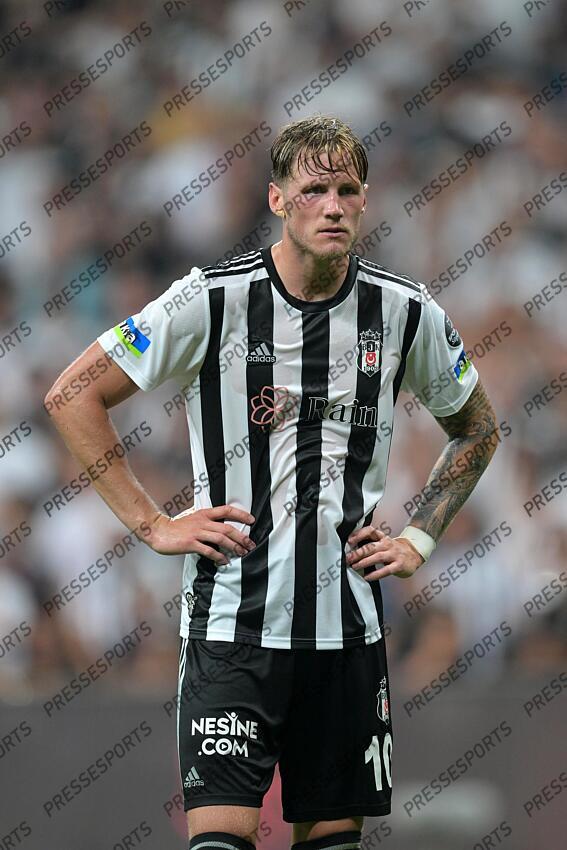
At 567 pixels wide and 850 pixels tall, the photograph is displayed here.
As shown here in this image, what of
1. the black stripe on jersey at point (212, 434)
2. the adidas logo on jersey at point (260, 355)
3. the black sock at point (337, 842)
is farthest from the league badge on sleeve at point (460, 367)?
the black sock at point (337, 842)

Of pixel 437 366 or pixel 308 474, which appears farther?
pixel 437 366

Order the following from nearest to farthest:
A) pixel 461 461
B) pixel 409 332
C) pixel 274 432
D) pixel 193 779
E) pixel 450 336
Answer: pixel 193 779 < pixel 274 432 < pixel 409 332 < pixel 450 336 < pixel 461 461

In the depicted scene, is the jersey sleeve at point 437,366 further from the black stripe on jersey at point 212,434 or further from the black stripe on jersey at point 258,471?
the black stripe on jersey at point 212,434

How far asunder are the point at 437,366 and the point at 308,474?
516 millimetres

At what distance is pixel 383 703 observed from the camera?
326 cm

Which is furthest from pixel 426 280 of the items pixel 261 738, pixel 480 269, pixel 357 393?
pixel 261 738

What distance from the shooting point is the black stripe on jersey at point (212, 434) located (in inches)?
125

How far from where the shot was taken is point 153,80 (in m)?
7.09

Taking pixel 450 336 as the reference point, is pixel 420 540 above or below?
below

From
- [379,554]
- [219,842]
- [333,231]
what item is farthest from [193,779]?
[333,231]

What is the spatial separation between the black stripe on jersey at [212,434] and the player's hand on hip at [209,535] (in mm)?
51

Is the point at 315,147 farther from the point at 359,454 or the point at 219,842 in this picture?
the point at 219,842

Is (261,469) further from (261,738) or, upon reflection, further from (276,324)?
(261,738)

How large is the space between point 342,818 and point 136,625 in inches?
117
